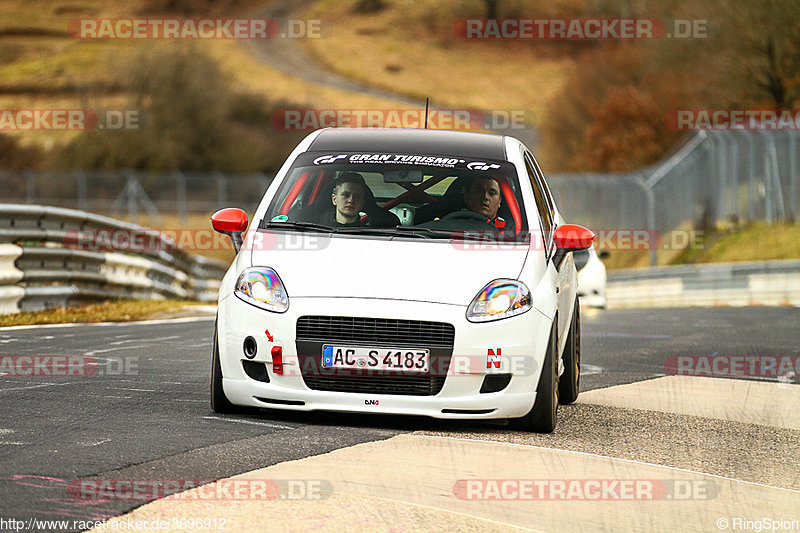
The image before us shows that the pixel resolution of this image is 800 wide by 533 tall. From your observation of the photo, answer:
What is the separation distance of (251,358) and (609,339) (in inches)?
302

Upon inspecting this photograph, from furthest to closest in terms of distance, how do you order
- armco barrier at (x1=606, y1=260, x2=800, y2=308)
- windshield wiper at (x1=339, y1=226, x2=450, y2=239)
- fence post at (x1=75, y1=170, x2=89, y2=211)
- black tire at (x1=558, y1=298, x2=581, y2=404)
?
fence post at (x1=75, y1=170, x2=89, y2=211) < armco barrier at (x1=606, y1=260, x2=800, y2=308) < black tire at (x1=558, y1=298, x2=581, y2=404) < windshield wiper at (x1=339, y1=226, x2=450, y2=239)

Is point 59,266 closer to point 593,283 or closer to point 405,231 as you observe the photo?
point 593,283

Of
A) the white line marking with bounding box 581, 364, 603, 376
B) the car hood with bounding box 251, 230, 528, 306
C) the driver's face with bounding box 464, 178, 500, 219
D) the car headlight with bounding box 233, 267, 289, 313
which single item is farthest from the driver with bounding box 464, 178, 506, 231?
the white line marking with bounding box 581, 364, 603, 376

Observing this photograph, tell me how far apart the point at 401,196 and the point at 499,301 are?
1.57 m

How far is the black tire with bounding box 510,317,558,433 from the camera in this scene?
285 inches

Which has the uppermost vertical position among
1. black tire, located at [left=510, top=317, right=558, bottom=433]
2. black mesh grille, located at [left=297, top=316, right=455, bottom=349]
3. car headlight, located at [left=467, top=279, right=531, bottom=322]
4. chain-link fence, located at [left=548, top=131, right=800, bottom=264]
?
chain-link fence, located at [left=548, top=131, right=800, bottom=264]

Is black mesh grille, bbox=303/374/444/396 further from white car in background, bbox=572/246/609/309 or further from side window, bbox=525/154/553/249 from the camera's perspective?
white car in background, bbox=572/246/609/309

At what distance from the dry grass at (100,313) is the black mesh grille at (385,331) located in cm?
→ 728

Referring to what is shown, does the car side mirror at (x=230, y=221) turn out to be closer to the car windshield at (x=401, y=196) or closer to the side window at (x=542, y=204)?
the car windshield at (x=401, y=196)

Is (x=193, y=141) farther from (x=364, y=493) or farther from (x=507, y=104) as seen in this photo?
(x=364, y=493)

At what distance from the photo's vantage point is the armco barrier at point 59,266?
14.2 m

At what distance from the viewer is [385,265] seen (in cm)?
729

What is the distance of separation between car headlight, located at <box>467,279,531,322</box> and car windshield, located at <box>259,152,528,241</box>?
64cm

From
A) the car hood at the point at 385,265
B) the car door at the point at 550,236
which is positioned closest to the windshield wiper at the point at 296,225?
the car hood at the point at 385,265
